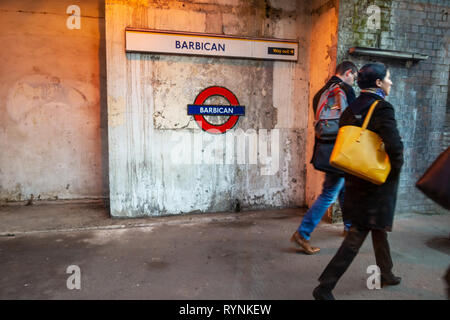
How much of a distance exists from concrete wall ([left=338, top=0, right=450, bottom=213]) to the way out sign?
162cm

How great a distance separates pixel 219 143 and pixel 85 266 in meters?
2.46

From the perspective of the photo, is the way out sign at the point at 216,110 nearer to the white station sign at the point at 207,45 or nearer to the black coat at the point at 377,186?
the white station sign at the point at 207,45

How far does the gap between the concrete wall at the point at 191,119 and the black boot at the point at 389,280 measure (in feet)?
7.77

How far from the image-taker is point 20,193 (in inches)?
207

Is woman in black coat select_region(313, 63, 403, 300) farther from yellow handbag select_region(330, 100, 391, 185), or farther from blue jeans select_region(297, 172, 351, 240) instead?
blue jeans select_region(297, 172, 351, 240)

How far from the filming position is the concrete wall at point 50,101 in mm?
5082

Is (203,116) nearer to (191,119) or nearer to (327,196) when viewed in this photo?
(191,119)

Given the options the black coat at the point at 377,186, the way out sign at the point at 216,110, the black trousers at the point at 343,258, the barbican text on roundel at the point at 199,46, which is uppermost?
the barbican text on roundel at the point at 199,46

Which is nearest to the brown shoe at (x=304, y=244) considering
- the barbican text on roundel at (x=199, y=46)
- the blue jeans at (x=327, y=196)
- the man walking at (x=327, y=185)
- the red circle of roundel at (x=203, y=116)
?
the man walking at (x=327, y=185)

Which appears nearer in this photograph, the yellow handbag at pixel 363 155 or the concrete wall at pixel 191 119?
the yellow handbag at pixel 363 155

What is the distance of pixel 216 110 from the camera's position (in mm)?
4676

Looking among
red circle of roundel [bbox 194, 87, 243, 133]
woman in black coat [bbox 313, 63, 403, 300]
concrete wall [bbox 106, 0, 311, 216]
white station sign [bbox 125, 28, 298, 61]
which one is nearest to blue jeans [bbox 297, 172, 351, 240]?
woman in black coat [bbox 313, 63, 403, 300]

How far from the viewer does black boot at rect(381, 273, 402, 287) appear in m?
2.76
